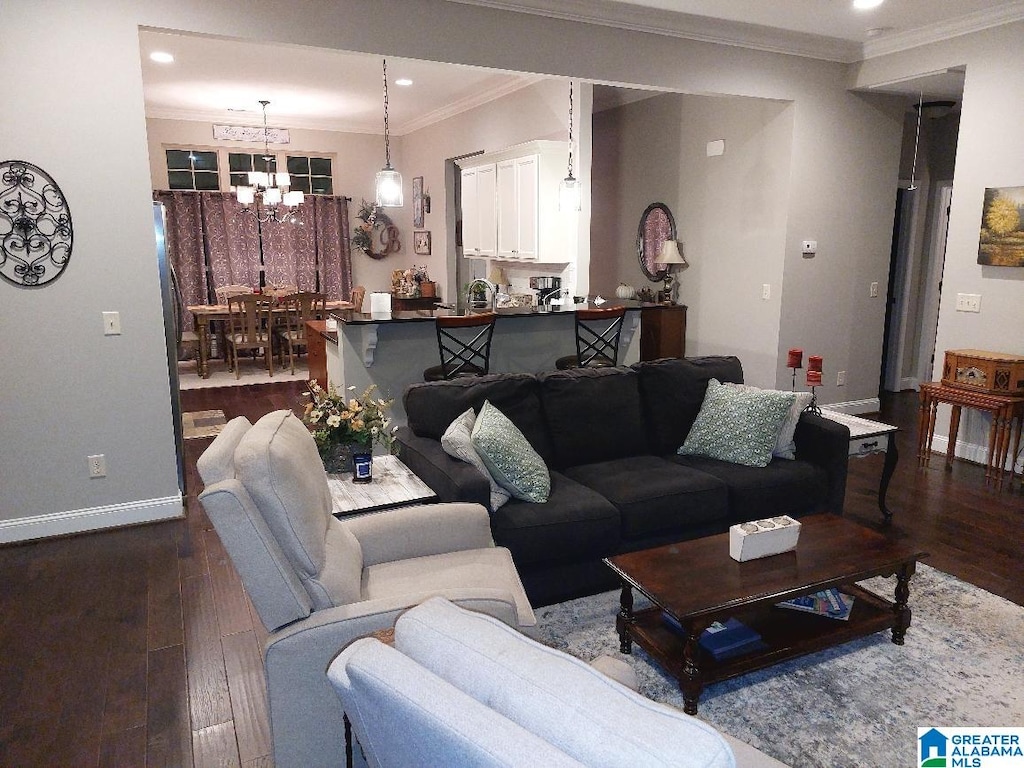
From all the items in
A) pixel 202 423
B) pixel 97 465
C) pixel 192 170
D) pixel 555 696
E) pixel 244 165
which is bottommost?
pixel 202 423

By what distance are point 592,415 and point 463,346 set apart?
144 cm

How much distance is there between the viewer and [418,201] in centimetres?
957

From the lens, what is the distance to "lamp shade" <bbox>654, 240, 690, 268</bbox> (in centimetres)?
666

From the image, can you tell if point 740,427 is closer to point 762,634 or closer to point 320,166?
point 762,634

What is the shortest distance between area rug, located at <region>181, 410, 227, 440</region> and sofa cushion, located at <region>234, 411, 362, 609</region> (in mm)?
3757

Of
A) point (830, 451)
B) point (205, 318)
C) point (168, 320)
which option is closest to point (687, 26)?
point (830, 451)

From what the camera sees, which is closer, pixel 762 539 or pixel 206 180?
pixel 762 539

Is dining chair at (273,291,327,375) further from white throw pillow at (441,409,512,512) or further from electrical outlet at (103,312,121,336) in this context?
white throw pillow at (441,409,512,512)

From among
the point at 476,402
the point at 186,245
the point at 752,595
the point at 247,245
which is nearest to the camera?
the point at 752,595

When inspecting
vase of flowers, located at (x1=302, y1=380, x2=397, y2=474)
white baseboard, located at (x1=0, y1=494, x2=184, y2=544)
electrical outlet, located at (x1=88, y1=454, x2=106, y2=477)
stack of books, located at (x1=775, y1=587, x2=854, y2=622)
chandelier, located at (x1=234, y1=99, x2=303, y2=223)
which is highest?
chandelier, located at (x1=234, y1=99, x2=303, y2=223)

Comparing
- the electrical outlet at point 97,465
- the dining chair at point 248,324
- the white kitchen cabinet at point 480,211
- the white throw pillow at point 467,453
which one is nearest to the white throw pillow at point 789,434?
the white throw pillow at point 467,453

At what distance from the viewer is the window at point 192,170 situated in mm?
8922

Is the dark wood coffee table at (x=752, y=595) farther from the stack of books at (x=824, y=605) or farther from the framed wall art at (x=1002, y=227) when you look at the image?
the framed wall art at (x=1002, y=227)

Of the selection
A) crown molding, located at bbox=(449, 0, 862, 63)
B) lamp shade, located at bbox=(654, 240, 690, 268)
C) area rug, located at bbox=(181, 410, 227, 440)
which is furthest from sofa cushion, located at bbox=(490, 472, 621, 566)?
lamp shade, located at bbox=(654, 240, 690, 268)
